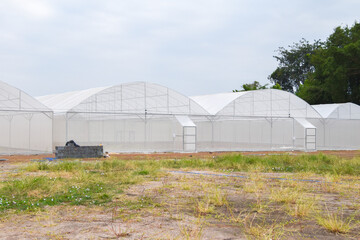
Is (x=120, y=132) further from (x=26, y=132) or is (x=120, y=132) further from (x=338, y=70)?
(x=338, y=70)

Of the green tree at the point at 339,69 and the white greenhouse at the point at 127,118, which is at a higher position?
the green tree at the point at 339,69

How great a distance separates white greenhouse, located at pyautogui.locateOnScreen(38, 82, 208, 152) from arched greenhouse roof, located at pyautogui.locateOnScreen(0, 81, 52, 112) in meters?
1.89

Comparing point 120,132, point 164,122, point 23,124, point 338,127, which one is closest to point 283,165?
point 120,132

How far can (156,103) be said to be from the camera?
30.5 m

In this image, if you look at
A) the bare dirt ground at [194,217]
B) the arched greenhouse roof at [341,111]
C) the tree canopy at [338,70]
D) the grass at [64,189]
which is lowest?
the bare dirt ground at [194,217]

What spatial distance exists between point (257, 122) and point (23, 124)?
59.8ft

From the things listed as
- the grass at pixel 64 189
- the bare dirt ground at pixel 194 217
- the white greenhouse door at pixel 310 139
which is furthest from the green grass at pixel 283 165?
the white greenhouse door at pixel 310 139

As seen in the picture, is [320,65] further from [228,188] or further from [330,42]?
[228,188]

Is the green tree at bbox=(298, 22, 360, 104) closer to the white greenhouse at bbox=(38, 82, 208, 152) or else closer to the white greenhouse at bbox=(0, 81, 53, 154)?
the white greenhouse at bbox=(38, 82, 208, 152)

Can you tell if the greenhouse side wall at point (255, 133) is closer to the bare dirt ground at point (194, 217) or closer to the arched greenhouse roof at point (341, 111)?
the arched greenhouse roof at point (341, 111)

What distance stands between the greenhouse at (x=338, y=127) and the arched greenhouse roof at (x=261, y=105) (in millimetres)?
1270

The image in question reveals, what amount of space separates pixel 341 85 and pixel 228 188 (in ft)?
122

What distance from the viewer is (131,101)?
29.7m

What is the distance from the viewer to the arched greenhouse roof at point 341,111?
3694 centimetres
